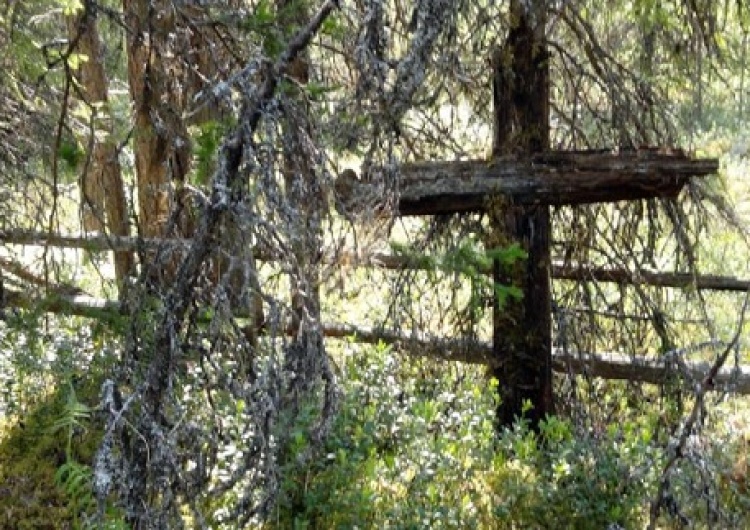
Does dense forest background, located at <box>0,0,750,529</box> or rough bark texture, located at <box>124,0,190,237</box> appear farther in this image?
rough bark texture, located at <box>124,0,190,237</box>

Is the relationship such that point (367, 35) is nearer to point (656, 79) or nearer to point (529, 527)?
point (529, 527)

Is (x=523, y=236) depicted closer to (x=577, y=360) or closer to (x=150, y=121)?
(x=577, y=360)

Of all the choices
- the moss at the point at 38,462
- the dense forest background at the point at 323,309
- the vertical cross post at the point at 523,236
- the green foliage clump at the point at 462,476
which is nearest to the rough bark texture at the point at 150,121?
the dense forest background at the point at 323,309

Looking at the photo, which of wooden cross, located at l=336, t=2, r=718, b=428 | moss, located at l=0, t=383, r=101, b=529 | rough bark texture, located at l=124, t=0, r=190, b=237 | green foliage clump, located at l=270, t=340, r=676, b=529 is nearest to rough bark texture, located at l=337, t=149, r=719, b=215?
wooden cross, located at l=336, t=2, r=718, b=428

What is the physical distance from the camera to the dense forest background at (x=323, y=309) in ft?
8.59

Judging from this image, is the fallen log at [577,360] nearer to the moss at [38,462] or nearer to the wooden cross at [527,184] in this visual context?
the wooden cross at [527,184]

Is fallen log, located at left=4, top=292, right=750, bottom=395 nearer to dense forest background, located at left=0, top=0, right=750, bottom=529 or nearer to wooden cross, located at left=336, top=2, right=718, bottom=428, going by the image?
dense forest background, located at left=0, top=0, right=750, bottom=529

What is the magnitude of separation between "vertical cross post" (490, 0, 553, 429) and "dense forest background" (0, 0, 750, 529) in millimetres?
75

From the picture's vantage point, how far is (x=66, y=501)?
223 inches

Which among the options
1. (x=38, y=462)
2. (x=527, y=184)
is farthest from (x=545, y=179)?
(x=38, y=462)

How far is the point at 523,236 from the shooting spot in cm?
584

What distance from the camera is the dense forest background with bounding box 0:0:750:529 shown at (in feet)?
8.59

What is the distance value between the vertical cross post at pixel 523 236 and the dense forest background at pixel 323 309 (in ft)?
0.25

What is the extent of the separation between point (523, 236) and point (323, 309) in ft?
4.30
